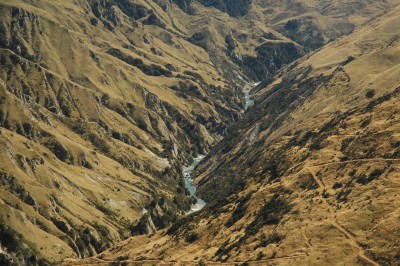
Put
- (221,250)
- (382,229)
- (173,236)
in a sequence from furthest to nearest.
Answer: (173,236) < (221,250) < (382,229)

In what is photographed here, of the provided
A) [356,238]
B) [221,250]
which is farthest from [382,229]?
[221,250]

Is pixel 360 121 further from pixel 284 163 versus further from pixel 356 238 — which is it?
pixel 356 238

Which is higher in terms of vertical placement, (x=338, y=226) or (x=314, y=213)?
(x=314, y=213)

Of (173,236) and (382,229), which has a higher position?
(173,236)

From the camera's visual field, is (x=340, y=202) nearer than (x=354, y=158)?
Yes

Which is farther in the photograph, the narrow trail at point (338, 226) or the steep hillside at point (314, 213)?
the steep hillside at point (314, 213)

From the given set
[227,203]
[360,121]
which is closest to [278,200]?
[227,203]

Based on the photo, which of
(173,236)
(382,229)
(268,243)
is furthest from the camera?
(173,236)

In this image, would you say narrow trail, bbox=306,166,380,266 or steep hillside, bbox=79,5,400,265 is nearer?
narrow trail, bbox=306,166,380,266

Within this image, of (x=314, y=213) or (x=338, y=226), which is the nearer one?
(x=338, y=226)
